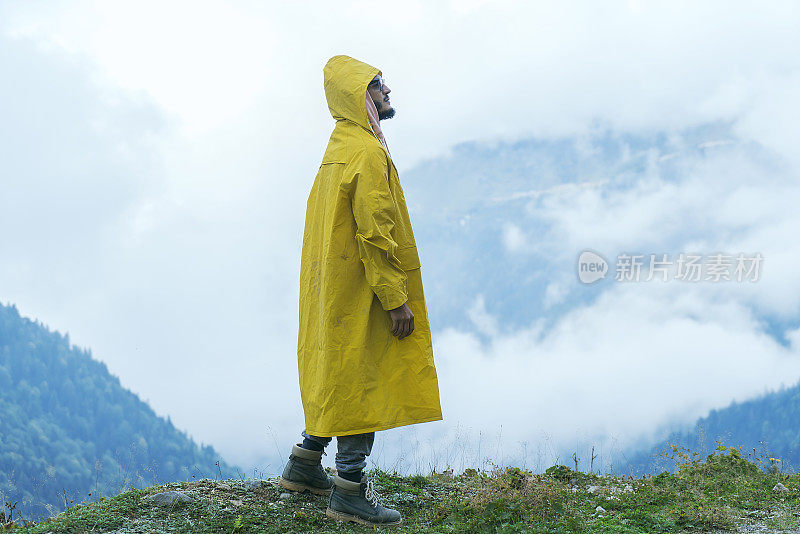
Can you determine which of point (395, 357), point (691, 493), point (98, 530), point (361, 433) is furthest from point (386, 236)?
point (691, 493)

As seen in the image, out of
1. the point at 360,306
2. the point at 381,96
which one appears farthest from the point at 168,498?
the point at 381,96

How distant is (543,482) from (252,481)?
2244 millimetres

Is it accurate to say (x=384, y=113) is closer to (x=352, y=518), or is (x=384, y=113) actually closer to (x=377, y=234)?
(x=377, y=234)

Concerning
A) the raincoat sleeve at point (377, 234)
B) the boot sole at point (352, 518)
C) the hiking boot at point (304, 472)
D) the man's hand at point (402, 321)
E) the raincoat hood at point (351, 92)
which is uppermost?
the raincoat hood at point (351, 92)

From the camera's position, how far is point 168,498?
5.18m

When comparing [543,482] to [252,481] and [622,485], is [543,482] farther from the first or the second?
[252,481]

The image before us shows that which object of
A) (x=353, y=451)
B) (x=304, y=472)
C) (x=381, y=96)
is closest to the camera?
(x=353, y=451)

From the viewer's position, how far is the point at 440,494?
602 centimetres

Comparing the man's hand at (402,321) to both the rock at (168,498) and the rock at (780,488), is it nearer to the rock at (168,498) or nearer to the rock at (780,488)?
the rock at (168,498)

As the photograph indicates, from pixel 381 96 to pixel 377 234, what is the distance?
46.5 inches

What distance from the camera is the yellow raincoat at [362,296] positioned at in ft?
15.7

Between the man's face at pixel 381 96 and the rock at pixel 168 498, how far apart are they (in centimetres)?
306

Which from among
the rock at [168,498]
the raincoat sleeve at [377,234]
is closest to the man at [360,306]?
the raincoat sleeve at [377,234]

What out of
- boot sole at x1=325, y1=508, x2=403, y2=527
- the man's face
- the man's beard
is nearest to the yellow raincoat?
the man's face
